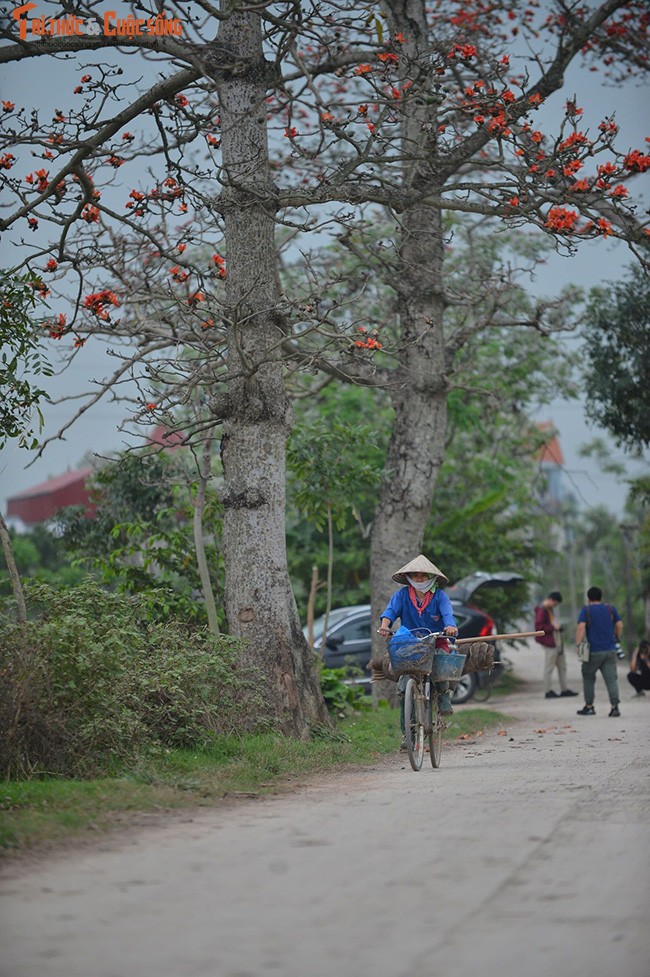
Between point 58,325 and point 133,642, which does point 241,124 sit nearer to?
point 58,325

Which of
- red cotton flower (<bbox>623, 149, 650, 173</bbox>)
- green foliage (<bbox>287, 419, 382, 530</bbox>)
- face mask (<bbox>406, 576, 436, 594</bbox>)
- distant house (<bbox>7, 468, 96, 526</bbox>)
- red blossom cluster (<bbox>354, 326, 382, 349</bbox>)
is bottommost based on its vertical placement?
face mask (<bbox>406, 576, 436, 594</bbox>)

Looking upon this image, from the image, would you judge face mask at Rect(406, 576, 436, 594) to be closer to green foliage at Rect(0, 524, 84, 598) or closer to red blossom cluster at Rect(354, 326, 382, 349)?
red blossom cluster at Rect(354, 326, 382, 349)

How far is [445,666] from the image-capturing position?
11617 mm

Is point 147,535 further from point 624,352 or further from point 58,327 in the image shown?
point 624,352

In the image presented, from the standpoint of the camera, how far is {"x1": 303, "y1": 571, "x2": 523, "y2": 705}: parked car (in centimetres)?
2284

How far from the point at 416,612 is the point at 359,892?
241 inches

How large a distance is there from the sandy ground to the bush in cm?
150

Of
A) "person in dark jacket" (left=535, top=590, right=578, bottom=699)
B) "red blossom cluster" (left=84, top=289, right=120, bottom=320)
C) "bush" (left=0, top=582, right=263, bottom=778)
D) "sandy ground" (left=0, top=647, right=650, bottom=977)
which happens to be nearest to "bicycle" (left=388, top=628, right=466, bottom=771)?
"bush" (left=0, top=582, right=263, bottom=778)

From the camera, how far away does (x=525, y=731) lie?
16.2m

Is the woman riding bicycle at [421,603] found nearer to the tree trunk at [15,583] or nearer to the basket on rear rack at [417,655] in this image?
the basket on rear rack at [417,655]

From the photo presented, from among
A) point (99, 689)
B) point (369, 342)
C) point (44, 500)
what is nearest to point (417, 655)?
point (99, 689)

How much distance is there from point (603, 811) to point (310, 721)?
16.4 ft

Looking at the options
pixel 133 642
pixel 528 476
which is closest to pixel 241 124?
pixel 133 642

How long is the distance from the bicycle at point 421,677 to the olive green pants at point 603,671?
23.1 ft
